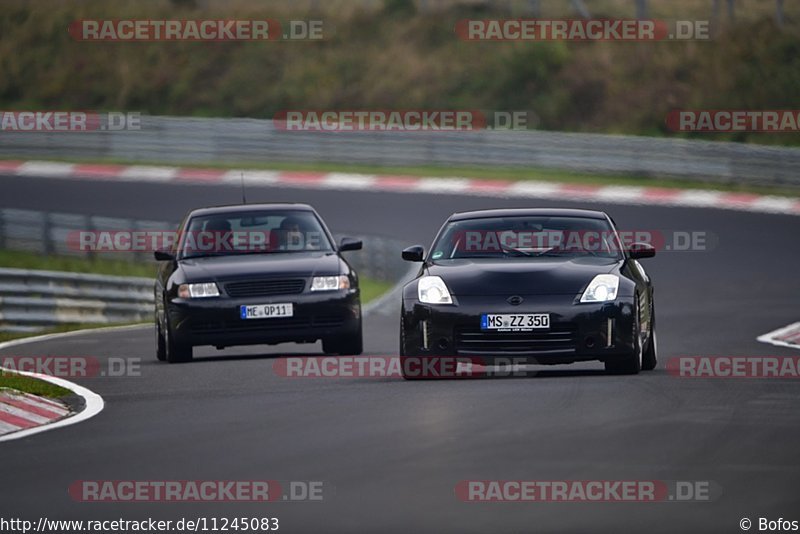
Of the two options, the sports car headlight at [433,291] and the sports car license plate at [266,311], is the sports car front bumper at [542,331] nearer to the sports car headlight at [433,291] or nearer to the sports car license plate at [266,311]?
the sports car headlight at [433,291]

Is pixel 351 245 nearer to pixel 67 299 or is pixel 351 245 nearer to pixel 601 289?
pixel 601 289

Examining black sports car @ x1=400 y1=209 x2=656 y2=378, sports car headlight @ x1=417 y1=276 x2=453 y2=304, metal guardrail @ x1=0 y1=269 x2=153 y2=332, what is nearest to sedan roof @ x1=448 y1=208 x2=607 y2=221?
black sports car @ x1=400 y1=209 x2=656 y2=378

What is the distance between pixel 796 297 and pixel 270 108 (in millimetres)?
27727

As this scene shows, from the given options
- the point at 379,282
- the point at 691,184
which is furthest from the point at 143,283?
the point at 691,184

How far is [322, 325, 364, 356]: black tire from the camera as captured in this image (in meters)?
16.3

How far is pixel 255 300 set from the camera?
15891 millimetres

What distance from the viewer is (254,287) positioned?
15961 mm

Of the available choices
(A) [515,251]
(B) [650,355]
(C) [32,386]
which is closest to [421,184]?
(B) [650,355]

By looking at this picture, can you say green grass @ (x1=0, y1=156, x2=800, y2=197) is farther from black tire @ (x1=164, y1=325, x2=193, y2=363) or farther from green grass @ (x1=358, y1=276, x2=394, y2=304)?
black tire @ (x1=164, y1=325, x2=193, y2=363)

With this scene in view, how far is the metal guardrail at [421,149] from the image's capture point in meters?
34.4

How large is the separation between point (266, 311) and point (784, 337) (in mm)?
5658

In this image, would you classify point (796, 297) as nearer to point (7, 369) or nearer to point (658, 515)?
point (7, 369)

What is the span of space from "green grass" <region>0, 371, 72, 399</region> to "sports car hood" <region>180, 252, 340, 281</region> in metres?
1.94

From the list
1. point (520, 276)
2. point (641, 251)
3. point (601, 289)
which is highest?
point (641, 251)
